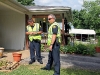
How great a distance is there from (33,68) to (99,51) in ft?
29.2

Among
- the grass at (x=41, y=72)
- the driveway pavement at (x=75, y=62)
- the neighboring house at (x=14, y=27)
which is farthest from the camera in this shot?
the neighboring house at (x=14, y=27)

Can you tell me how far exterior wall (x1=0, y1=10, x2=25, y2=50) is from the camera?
52.3 feet

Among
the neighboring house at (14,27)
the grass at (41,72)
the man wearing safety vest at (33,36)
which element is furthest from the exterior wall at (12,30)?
the grass at (41,72)

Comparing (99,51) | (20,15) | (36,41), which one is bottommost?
(99,51)

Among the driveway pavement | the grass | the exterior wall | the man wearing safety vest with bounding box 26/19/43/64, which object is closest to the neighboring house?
the exterior wall

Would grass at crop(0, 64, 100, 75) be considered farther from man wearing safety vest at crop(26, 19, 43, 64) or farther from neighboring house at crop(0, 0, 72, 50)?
neighboring house at crop(0, 0, 72, 50)

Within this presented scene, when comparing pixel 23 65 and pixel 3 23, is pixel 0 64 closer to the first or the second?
pixel 23 65

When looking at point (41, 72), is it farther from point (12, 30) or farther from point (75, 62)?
point (12, 30)

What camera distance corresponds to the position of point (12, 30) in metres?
16.1

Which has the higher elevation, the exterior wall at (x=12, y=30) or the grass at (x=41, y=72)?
the exterior wall at (x=12, y=30)

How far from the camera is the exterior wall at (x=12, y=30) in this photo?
1594 centimetres

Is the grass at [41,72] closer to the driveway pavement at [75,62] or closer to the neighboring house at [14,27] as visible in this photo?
the driveway pavement at [75,62]

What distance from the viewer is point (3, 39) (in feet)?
52.7

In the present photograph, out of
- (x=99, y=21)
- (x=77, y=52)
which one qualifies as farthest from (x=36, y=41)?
(x=99, y=21)
